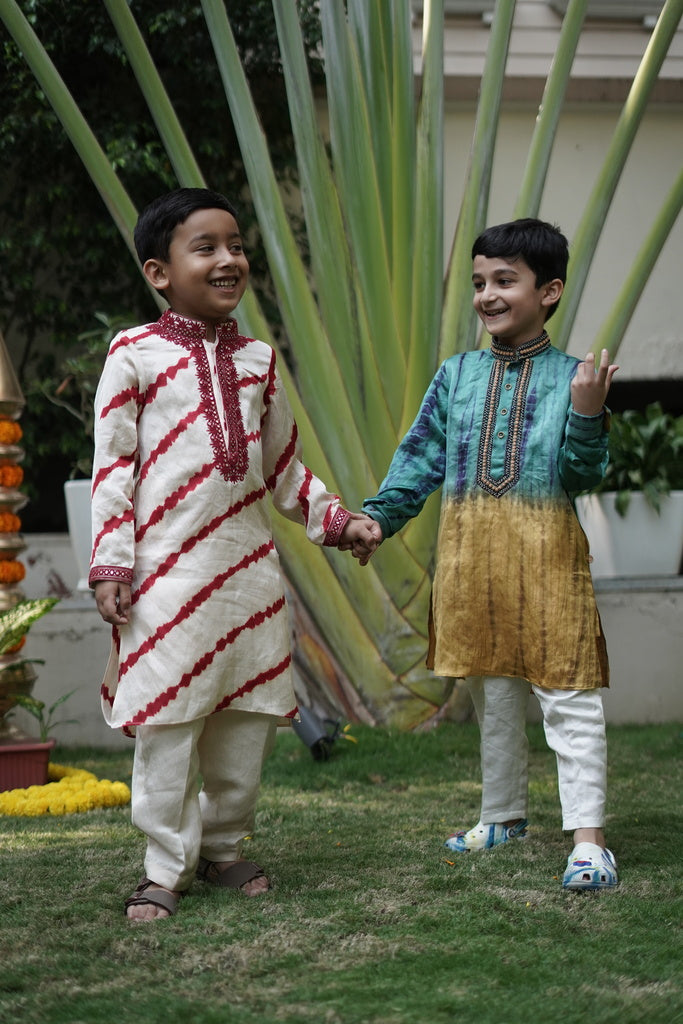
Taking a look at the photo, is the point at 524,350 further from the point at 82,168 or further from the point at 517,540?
the point at 82,168

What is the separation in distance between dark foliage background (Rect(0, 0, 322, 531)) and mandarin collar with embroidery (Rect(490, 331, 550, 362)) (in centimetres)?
249

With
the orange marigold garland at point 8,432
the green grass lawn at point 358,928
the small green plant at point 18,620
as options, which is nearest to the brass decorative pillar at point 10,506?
the orange marigold garland at point 8,432

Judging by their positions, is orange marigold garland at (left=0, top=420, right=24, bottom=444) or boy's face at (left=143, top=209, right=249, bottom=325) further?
orange marigold garland at (left=0, top=420, right=24, bottom=444)

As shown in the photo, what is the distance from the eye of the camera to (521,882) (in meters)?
2.04

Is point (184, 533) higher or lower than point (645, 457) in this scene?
lower

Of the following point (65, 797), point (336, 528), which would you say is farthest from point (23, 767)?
point (336, 528)

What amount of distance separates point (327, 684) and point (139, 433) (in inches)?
61.8

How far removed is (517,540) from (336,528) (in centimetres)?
34

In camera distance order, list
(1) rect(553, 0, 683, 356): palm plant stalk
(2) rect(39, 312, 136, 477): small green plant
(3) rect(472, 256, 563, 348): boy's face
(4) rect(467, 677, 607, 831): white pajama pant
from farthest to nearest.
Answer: (2) rect(39, 312, 136, 477): small green plant < (1) rect(553, 0, 683, 356): palm plant stalk < (3) rect(472, 256, 563, 348): boy's face < (4) rect(467, 677, 607, 831): white pajama pant

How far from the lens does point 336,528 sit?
2.18 meters

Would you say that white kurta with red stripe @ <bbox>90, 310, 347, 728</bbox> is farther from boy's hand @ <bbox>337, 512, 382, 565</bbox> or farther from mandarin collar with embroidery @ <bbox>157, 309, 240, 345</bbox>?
boy's hand @ <bbox>337, 512, 382, 565</bbox>

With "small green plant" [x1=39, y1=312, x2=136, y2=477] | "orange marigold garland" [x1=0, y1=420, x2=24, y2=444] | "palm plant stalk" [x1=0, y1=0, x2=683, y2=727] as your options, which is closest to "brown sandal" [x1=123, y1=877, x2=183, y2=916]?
"palm plant stalk" [x1=0, y1=0, x2=683, y2=727]

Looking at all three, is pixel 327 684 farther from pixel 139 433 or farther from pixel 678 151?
pixel 678 151

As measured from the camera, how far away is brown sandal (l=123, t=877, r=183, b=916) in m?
1.92
